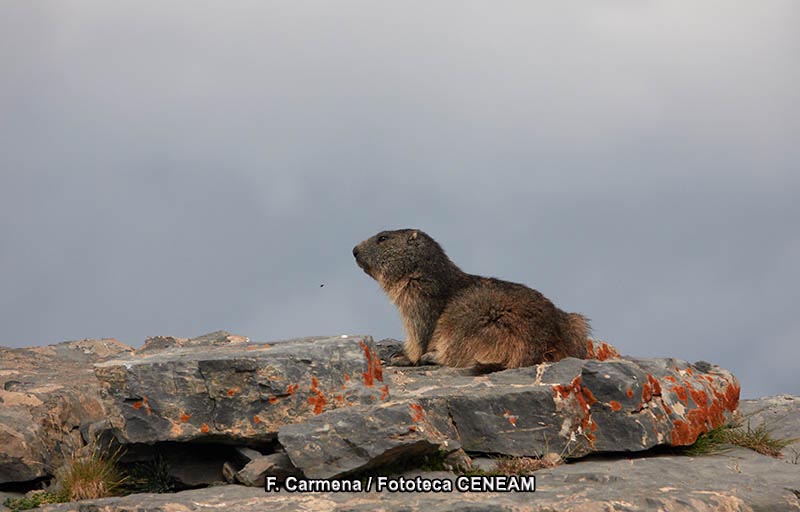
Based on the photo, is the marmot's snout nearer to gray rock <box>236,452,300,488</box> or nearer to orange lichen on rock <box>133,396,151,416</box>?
orange lichen on rock <box>133,396,151,416</box>

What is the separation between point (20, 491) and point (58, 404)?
1378mm

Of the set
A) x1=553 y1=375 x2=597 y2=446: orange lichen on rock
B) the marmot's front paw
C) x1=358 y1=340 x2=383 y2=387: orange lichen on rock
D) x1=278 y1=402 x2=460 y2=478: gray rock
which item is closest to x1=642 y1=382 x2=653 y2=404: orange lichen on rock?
x1=553 y1=375 x2=597 y2=446: orange lichen on rock

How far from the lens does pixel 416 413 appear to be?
31.8 ft

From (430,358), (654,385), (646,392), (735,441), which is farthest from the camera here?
(430,358)

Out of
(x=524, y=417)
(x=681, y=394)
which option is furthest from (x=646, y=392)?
(x=524, y=417)

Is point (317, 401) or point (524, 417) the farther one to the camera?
point (524, 417)

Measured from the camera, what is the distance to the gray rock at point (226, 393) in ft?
33.3

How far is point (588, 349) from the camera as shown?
44.9ft

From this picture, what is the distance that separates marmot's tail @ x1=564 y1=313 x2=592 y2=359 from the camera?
1312 centimetres

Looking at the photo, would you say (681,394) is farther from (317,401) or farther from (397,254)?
(397,254)

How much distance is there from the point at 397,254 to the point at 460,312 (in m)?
1.81

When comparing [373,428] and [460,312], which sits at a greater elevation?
[460,312]

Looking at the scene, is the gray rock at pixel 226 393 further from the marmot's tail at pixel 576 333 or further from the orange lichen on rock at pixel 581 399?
the marmot's tail at pixel 576 333

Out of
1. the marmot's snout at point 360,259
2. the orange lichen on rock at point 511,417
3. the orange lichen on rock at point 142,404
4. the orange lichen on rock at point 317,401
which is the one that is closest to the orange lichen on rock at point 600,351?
the orange lichen on rock at point 511,417
